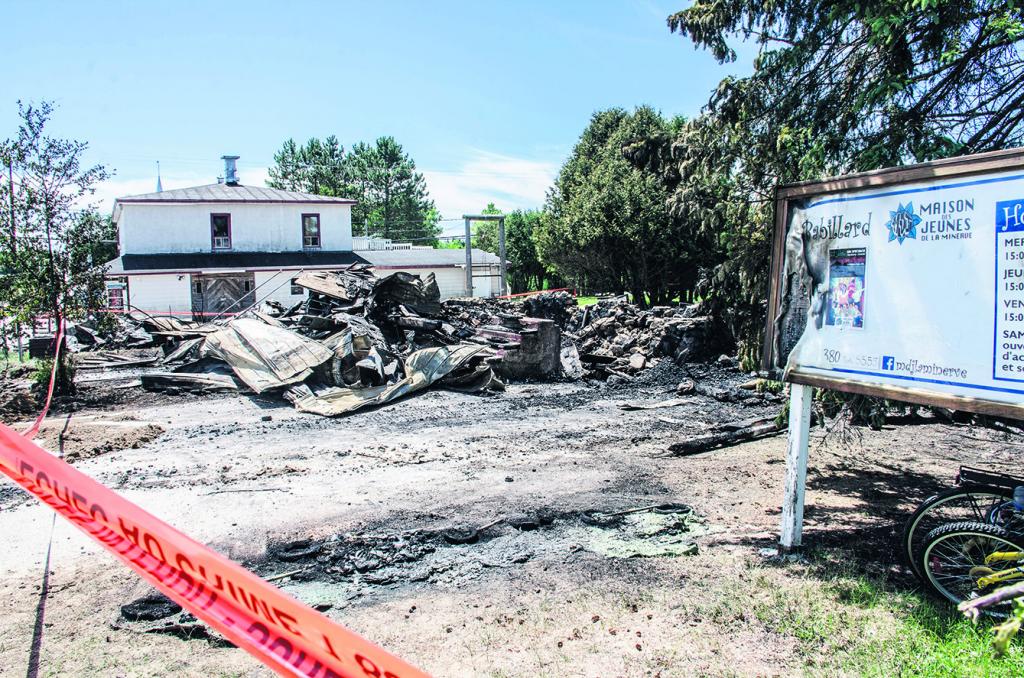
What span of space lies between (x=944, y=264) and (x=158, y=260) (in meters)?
36.1

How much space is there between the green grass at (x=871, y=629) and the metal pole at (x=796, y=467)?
0.39 metres

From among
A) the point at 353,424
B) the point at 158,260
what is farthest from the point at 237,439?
the point at 158,260

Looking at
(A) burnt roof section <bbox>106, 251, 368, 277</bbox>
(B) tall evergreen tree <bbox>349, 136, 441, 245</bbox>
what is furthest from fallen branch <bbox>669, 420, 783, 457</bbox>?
(B) tall evergreen tree <bbox>349, 136, 441, 245</bbox>

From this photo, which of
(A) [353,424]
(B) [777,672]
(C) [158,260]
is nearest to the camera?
(B) [777,672]

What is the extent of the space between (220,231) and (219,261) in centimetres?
204

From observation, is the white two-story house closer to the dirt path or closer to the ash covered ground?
the ash covered ground

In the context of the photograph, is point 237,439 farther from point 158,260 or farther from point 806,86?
point 158,260

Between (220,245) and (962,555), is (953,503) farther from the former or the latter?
(220,245)

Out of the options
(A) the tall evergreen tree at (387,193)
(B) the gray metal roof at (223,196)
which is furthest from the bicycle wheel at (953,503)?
(A) the tall evergreen tree at (387,193)

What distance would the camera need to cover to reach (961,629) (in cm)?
393

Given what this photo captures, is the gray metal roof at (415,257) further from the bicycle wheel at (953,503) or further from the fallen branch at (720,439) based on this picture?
the bicycle wheel at (953,503)

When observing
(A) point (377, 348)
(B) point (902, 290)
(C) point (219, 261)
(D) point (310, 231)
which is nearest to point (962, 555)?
(B) point (902, 290)

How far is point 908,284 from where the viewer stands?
4.35 meters

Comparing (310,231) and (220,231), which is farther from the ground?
(310,231)
